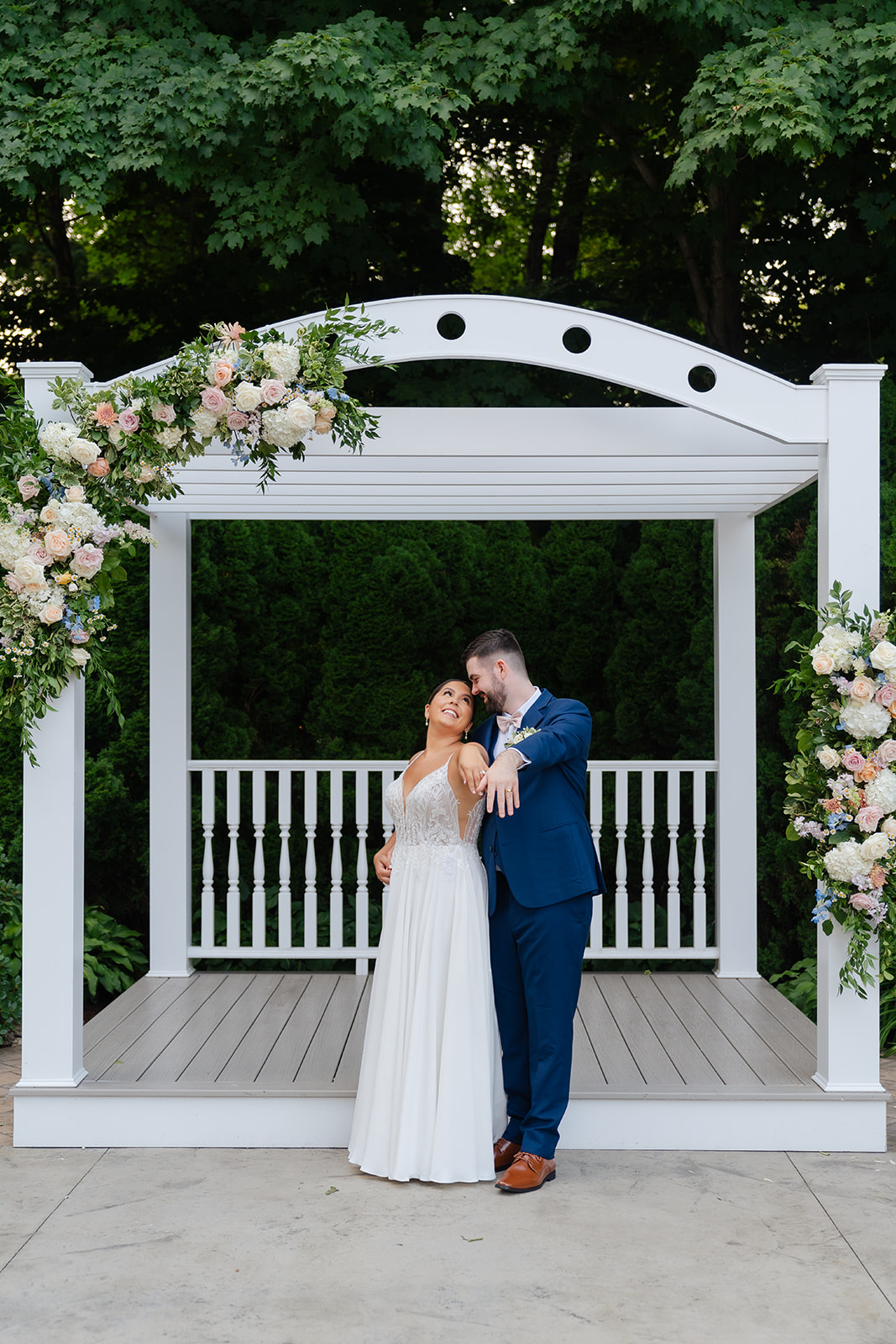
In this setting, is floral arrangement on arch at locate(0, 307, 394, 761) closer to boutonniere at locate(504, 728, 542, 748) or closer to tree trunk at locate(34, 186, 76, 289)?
boutonniere at locate(504, 728, 542, 748)

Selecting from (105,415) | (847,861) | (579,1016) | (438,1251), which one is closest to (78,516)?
(105,415)

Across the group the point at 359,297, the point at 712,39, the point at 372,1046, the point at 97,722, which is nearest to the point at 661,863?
the point at 97,722

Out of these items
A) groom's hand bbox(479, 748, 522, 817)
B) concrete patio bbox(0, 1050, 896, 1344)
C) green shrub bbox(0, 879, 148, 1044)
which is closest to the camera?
concrete patio bbox(0, 1050, 896, 1344)

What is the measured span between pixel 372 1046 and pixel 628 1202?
91 centimetres

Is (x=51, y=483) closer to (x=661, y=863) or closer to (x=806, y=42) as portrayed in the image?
(x=661, y=863)

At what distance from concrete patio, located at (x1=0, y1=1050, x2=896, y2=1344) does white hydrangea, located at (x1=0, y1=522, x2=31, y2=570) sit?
1988 millimetres

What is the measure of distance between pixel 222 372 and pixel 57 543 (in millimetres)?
752

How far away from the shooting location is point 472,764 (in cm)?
376

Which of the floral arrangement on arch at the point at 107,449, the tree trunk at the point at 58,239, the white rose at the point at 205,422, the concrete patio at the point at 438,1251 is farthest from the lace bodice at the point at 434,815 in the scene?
the tree trunk at the point at 58,239

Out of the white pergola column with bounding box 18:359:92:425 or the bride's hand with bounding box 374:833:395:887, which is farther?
the white pergola column with bounding box 18:359:92:425

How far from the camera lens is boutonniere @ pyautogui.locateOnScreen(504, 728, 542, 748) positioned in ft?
12.2

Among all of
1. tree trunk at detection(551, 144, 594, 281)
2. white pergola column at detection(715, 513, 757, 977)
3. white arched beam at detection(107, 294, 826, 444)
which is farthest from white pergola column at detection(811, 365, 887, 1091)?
tree trunk at detection(551, 144, 594, 281)

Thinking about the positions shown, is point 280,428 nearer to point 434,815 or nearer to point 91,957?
point 434,815

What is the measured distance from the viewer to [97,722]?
7137 mm
